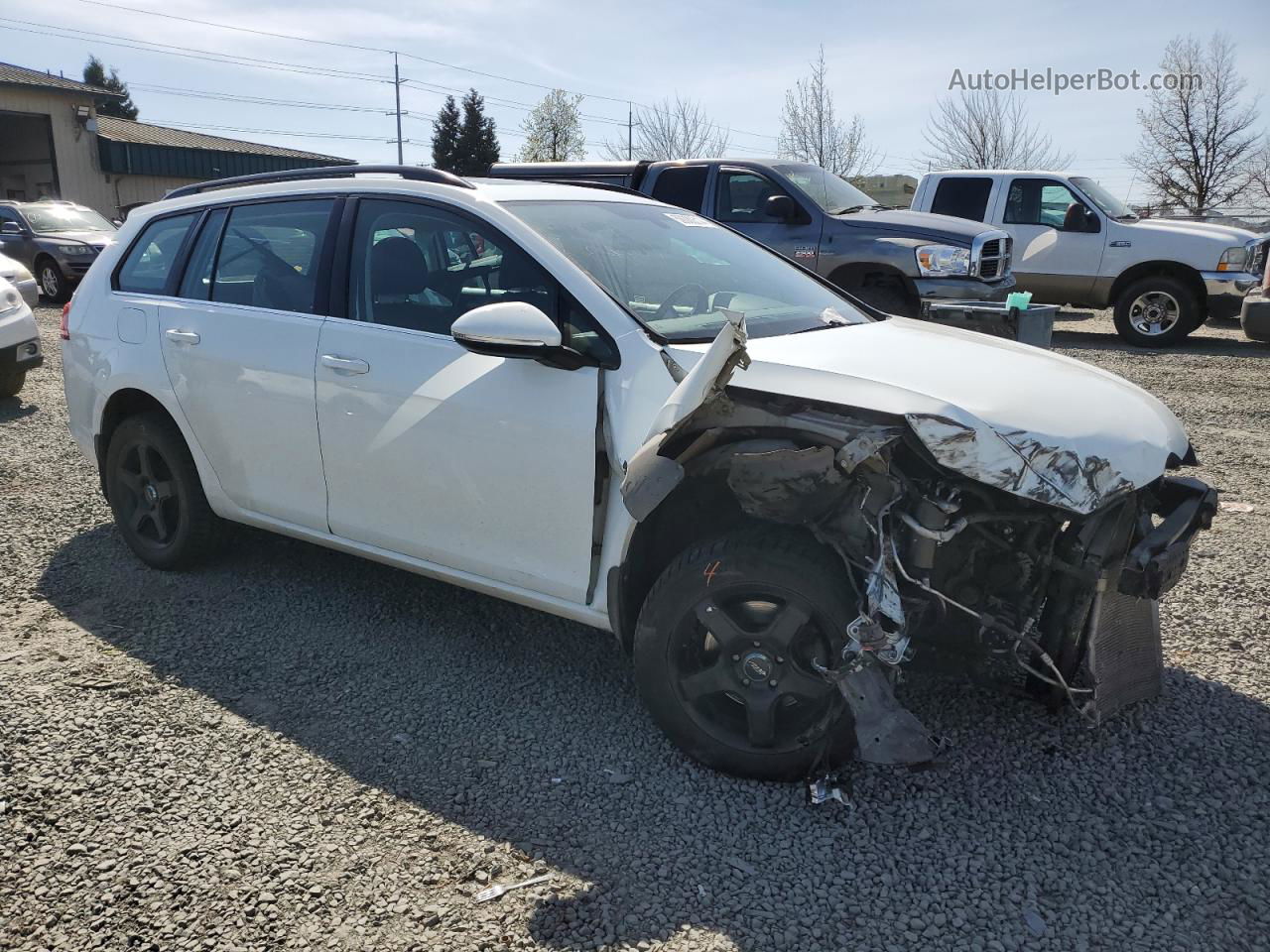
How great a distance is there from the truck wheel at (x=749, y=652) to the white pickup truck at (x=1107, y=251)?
9.76 metres

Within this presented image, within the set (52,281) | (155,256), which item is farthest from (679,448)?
(52,281)

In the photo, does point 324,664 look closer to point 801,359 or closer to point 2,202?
point 801,359

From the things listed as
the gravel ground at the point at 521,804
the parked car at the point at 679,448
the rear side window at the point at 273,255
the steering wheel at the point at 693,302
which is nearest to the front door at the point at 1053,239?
the gravel ground at the point at 521,804

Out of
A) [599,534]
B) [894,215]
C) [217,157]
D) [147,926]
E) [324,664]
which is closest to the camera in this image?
[147,926]

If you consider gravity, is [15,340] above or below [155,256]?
below

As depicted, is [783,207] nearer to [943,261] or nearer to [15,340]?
[943,261]

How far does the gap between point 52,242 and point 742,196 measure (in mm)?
13035

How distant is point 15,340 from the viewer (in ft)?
28.3

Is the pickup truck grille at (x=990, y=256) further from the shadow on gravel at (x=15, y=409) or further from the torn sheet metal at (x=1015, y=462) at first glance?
the shadow on gravel at (x=15, y=409)

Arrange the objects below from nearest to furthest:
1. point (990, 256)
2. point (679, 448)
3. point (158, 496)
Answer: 1. point (679, 448)
2. point (158, 496)
3. point (990, 256)

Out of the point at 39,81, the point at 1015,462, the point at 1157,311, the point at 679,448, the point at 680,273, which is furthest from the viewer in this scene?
the point at 39,81

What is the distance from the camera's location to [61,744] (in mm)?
3320

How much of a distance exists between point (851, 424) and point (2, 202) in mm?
20650

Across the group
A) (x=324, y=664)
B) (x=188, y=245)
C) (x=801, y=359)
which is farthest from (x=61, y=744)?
(x=801, y=359)
